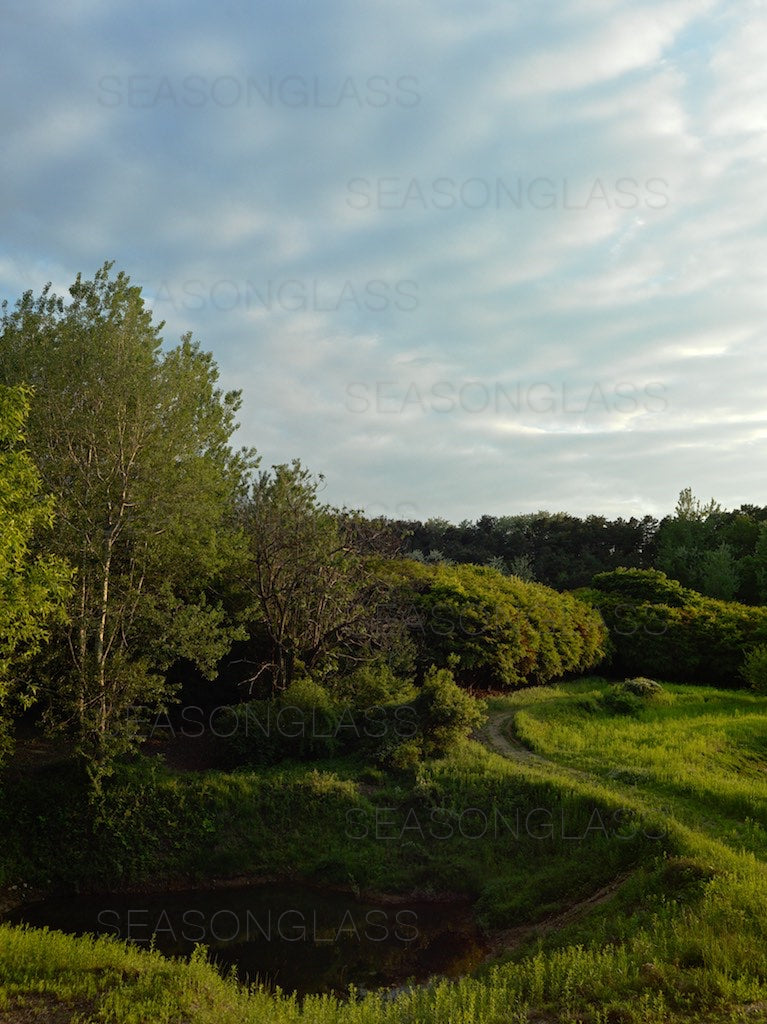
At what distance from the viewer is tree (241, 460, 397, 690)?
21.5 metres

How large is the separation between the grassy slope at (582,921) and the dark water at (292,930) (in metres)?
1.18

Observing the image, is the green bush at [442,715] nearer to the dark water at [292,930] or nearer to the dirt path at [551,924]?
the dark water at [292,930]

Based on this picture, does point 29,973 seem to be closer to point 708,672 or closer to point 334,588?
point 334,588

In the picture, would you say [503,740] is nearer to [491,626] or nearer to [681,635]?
[491,626]

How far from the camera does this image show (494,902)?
13.8 meters

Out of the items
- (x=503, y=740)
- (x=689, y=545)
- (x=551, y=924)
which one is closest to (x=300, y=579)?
(x=503, y=740)

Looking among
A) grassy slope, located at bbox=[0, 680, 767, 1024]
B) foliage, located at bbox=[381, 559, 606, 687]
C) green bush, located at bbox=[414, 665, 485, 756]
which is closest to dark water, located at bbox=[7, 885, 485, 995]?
grassy slope, located at bbox=[0, 680, 767, 1024]

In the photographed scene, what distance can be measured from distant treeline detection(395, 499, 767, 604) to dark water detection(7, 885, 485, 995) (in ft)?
113

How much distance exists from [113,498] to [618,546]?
1934 inches

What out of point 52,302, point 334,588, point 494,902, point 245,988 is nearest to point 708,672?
point 334,588

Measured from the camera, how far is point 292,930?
43.8ft

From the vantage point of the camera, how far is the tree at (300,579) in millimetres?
21516

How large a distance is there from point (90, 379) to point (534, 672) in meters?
20.8

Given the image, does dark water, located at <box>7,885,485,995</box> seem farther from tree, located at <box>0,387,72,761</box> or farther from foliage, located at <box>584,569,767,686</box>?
foliage, located at <box>584,569,767,686</box>
